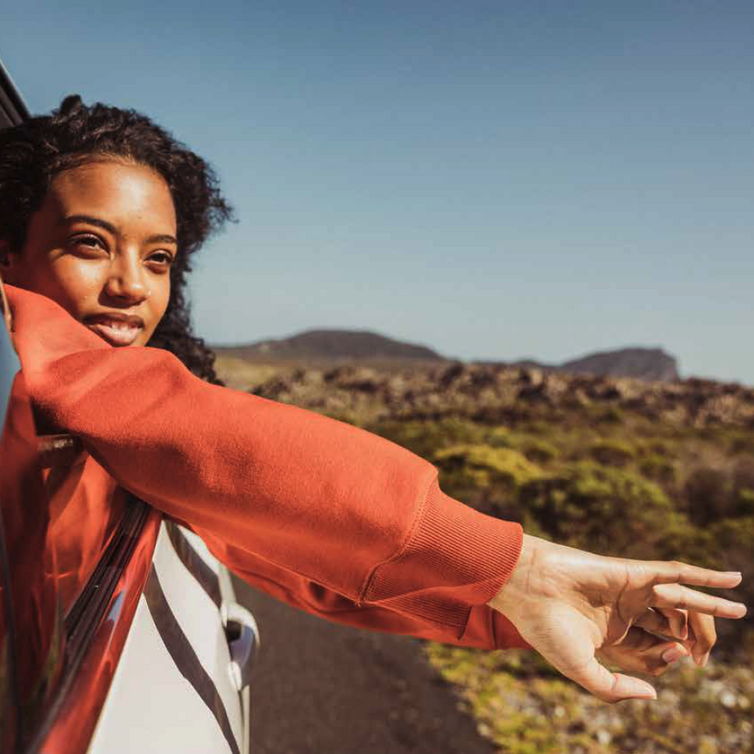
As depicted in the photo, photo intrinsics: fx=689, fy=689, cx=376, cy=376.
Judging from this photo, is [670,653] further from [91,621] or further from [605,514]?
[605,514]

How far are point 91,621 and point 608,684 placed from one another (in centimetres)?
74

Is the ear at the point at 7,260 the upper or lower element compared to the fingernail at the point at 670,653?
upper

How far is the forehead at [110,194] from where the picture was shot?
1355 mm

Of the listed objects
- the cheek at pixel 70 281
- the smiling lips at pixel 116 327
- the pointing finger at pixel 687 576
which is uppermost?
the cheek at pixel 70 281

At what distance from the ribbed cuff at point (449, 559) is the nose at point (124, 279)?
2.45 ft

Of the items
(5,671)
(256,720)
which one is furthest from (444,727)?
(5,671)

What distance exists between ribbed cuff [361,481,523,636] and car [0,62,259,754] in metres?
0.30

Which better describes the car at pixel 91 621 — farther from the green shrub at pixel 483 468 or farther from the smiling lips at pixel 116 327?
the green shrub at pixel 483 468

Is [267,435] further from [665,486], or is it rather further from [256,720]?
[665,486]

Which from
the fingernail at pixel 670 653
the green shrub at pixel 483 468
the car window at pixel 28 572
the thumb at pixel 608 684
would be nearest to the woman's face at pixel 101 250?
the car window at pixel 28 572

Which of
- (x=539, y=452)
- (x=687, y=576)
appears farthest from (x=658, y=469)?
(x=687, y=576)

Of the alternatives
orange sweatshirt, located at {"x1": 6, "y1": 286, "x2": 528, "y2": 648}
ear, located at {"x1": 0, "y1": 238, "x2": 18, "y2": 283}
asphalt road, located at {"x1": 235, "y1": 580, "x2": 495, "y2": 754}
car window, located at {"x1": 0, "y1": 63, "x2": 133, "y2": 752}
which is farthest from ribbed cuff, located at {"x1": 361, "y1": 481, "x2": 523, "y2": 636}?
Answer: asphalt road, located at {"x1": 235, "y1": 580, "x2": 495, "y2": 754}

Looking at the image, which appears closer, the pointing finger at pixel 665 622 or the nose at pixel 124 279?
the pointing finger at pixel 665 622

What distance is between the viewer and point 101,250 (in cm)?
133
